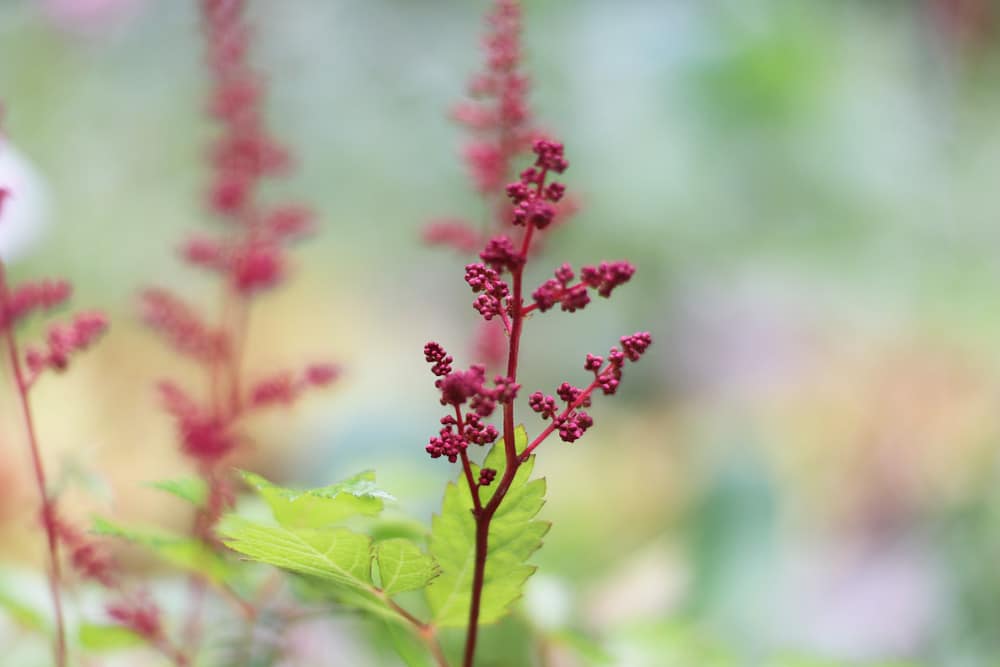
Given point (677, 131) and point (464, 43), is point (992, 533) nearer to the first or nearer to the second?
point (677, 131)

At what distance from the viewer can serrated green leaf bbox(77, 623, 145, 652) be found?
0.52 meters

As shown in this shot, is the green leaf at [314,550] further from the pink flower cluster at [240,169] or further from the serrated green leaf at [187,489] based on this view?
the pink flower cluster at [240,169]

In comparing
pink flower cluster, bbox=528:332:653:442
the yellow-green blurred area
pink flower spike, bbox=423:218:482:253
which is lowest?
pink flower cluster, bbox=528:332:653:442

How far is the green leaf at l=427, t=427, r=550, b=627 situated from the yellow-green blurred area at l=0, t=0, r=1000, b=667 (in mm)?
998

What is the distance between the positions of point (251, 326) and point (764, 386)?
970 mm

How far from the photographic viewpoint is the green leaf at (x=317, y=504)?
380mm

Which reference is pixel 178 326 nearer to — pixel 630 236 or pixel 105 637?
pixel 105 637

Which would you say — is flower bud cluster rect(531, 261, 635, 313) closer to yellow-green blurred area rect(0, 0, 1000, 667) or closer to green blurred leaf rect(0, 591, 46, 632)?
green blurred leaf rect(0, 591, 46, 632)

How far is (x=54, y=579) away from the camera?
47 centimetres

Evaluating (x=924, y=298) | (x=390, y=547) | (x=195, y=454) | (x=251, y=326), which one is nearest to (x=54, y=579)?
(x=195, y=454)

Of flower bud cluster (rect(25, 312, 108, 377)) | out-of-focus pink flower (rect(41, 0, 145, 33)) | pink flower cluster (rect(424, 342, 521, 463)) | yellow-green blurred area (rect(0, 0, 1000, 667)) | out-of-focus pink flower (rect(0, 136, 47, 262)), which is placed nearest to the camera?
pink flower cluster (rect(424, 342, 521, 463))

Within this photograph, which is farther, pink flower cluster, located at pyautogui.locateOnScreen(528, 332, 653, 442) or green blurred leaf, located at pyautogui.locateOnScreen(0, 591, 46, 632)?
green blurred leaf, located at pyautogui.locateOnScreen(0, 591, 46, 632)

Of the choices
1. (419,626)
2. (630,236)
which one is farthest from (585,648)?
(630,236)

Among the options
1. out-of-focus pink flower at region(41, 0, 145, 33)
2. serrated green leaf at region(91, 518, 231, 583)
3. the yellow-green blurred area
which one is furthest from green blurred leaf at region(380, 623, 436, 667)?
out-of-focus pink flower at region(41, 0, 145, 33)
